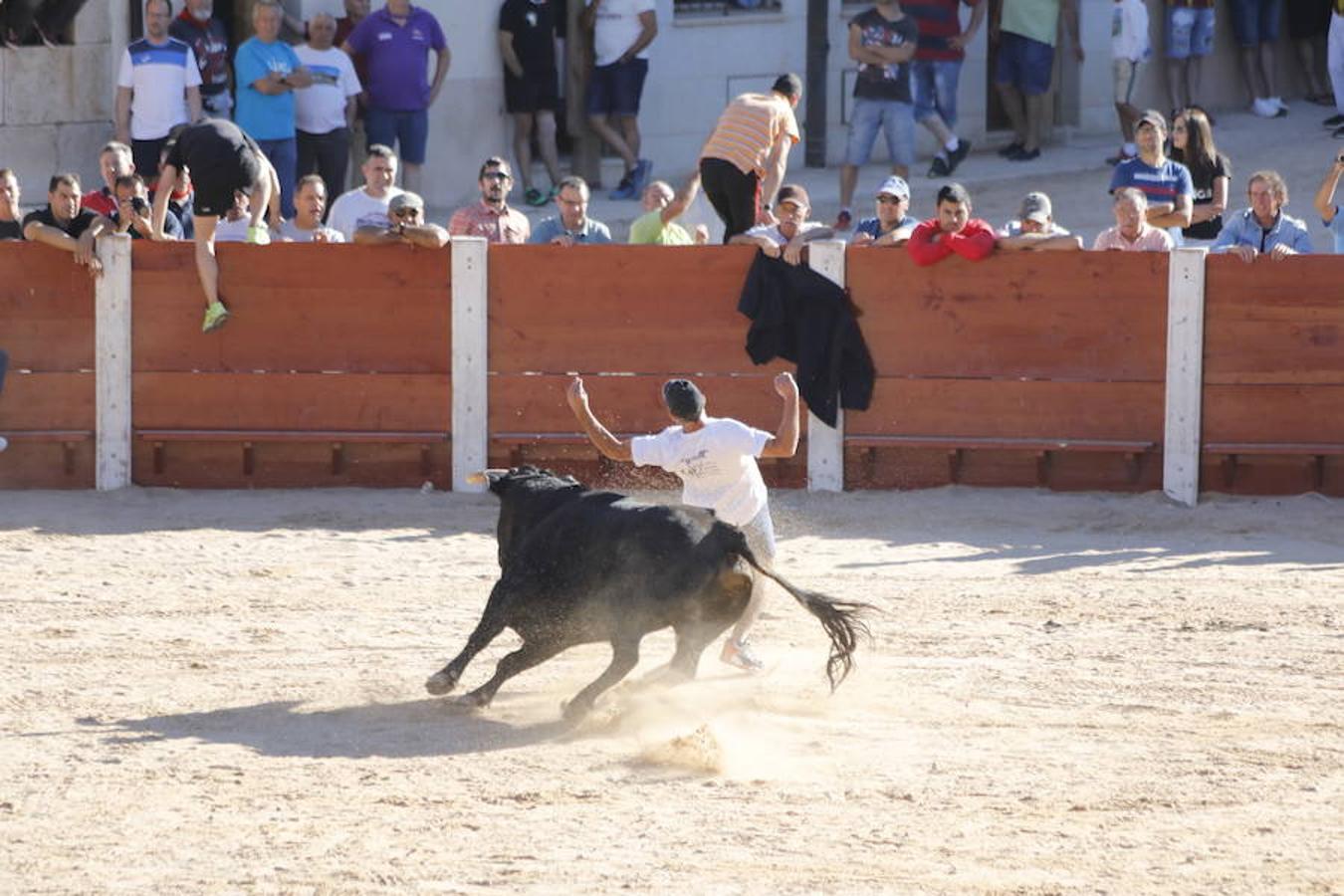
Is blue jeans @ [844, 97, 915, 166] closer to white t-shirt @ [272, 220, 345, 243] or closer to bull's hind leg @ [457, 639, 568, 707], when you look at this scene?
white t-shirt @ [272, 220, 345, 243]

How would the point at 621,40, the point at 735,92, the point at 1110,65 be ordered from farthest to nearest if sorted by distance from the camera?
1. the point at 1110,65
2. the point at 735,92
3. the point at 621,40

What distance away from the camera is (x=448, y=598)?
9.16 meters

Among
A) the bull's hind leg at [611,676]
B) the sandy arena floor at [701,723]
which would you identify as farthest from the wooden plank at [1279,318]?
the bull's hind leg at [611,676]

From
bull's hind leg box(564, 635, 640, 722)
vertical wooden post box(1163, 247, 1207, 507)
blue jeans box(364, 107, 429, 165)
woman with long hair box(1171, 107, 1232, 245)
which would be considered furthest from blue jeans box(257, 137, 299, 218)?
bull's hind leg box(564, 635, 640, 722)

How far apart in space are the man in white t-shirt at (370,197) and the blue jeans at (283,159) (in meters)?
1.75

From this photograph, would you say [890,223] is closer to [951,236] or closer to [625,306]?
[951,236]

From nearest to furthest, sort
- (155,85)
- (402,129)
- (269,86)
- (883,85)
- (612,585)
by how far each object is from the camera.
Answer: (612,585), (155,85), (269,86), (402,129), (883,85)

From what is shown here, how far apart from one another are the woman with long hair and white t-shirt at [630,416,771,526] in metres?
5.11

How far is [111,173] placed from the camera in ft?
37.9

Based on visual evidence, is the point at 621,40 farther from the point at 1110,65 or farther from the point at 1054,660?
the point at 1054,660

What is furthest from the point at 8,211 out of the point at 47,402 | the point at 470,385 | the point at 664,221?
the point at 664,221

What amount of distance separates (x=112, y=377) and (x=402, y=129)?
11.7 ft

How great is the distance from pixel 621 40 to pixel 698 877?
10462 millimetres

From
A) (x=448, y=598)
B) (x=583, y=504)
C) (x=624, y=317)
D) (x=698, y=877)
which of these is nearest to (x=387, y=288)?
(x=624, y=317)
